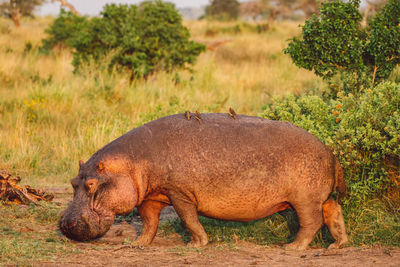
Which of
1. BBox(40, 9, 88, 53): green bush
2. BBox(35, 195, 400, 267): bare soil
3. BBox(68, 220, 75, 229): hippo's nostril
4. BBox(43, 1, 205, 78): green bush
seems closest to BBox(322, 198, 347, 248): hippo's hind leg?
BBox(35, 195, 400, 267): bare soil

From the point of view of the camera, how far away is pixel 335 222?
482 cm

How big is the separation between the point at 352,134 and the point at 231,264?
214 cm

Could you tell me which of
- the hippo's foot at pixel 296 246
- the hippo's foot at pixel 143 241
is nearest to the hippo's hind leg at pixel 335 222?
the hippo's foot at pixel 296 246

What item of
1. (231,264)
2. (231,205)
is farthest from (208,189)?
(231,264)

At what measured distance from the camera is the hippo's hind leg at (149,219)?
4.77 m

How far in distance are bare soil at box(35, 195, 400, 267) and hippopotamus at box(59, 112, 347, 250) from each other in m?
0.19

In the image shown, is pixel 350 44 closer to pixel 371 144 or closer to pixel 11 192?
pixel 371 144

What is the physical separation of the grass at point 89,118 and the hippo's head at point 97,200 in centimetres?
21

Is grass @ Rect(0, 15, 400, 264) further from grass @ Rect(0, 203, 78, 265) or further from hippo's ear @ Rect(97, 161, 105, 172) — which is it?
hippo's ear @ Rect(97, 161, 105, 172)

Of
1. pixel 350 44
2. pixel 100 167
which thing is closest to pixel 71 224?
pixel 100 167

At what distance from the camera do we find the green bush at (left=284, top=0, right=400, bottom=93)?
682 cm

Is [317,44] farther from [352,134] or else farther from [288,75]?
[288,75]

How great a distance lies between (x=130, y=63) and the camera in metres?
13.6

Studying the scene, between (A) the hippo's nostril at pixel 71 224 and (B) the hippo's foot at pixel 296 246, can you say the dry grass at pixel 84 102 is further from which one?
(B) the hippo's foot at pixel 296 246
